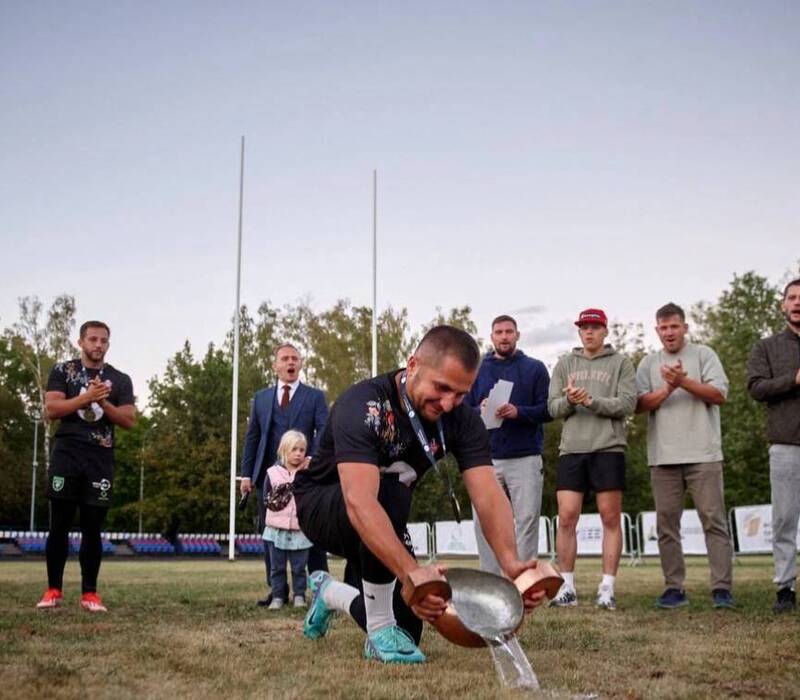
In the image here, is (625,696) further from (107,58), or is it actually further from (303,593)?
(107,58)

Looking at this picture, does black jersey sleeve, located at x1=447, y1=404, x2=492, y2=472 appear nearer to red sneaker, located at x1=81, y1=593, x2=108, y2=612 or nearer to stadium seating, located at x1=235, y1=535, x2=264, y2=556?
red sneaker, located at x1=81, y1=593, x2=108, y2=612

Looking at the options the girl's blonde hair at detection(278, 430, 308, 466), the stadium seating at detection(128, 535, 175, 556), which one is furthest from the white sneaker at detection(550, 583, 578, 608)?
the stadium seating at detection(128, 535, 175, 556)

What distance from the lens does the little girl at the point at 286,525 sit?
7840 mm

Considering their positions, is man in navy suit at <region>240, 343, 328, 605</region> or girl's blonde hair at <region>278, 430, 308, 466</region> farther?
man in navy suit at <region>240, 343, 328, 605</region>

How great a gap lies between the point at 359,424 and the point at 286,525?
14.2 feet

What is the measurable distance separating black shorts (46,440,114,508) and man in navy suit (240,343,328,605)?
1.58 m

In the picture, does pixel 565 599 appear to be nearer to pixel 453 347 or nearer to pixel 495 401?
pixel 495 401

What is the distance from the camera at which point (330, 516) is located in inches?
169

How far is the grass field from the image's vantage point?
139 inches

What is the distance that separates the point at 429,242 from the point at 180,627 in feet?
71.8

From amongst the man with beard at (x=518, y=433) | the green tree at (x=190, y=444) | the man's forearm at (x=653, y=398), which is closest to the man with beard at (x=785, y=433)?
the man's forearm at (x=653, y=398)

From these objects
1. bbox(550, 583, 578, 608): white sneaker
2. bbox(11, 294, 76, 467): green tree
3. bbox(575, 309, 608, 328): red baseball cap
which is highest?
bbox(11, 294, 76, 467): green tree

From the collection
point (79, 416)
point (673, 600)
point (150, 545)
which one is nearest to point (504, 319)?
point (673, 600)

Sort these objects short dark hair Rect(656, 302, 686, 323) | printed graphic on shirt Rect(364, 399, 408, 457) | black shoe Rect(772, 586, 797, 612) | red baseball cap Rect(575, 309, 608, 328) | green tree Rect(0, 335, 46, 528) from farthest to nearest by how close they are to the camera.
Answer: green tree Rect(0, 335, 46, 528)
red baseball cap Rect(575, 309, 608, 328)
short dark hair Rect(656, 302, 686, 323)
black shoe Rect(772, 586, 797, 612)
printed graphic on shirt Rect(364, 399, 408, 457)
